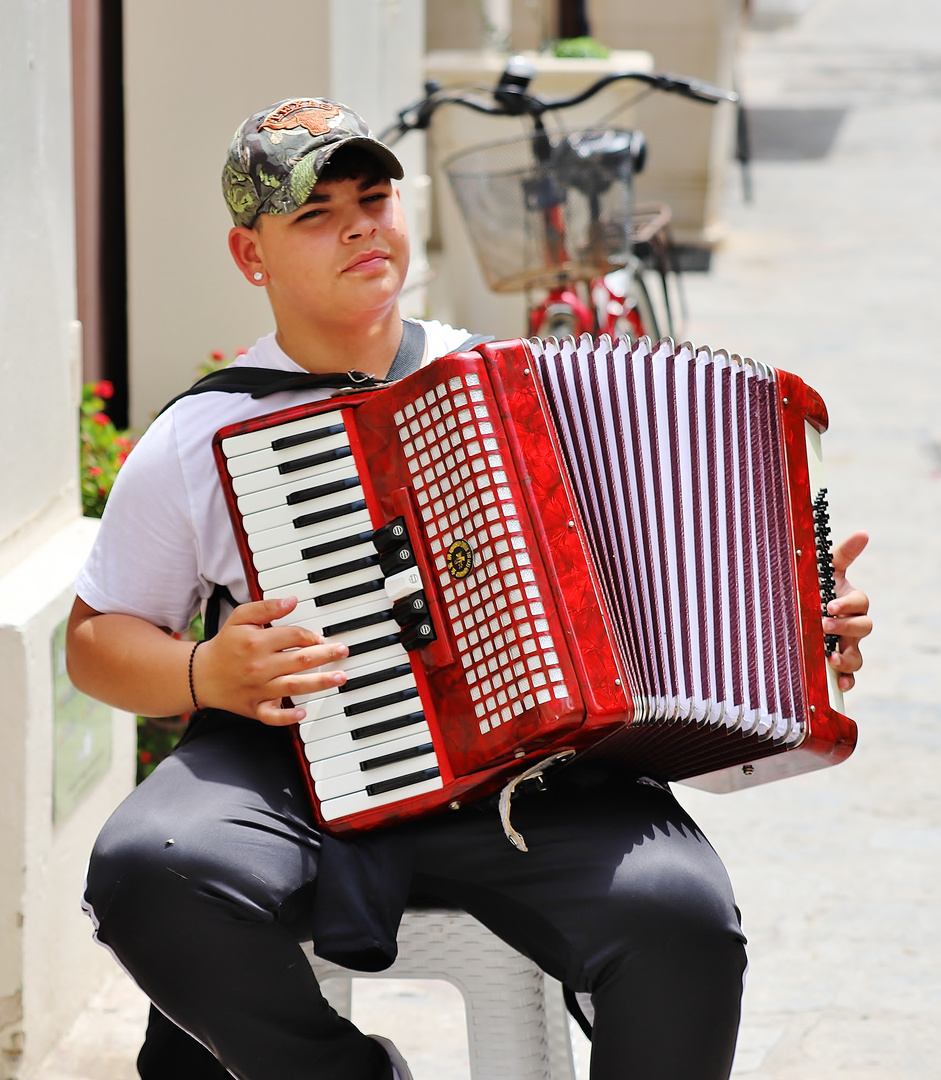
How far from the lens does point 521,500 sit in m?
1.68

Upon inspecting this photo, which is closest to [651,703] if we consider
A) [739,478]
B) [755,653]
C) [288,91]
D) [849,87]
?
[755,653]

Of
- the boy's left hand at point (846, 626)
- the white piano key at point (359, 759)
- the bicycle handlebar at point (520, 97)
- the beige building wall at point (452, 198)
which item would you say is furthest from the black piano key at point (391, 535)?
the beige building wall at point (452, 198)

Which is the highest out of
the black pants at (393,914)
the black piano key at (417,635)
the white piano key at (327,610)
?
the white piano key at (327,610)

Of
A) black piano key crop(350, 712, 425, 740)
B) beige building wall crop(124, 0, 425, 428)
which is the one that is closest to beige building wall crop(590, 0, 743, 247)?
beige building wall crop(124, 0, 425, 428)

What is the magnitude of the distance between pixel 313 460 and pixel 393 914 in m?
0.54

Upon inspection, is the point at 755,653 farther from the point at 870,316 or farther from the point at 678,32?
the point at 678,32

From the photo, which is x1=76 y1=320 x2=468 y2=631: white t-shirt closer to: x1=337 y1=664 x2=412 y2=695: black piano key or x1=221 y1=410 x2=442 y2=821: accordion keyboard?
x1=221 y1=410 x2=442 y2=821: accordion keyboard

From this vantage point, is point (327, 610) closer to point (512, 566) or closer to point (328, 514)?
point (328, 514)

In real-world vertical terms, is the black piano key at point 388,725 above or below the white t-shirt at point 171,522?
below

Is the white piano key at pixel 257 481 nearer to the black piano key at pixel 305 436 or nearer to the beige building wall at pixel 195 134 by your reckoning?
the black piano key at pixel 305 436

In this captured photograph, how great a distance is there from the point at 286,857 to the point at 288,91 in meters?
2.27

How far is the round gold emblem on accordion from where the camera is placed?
1703mm

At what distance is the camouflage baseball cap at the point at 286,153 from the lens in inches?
70.6

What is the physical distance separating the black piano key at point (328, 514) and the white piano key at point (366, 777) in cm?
30
